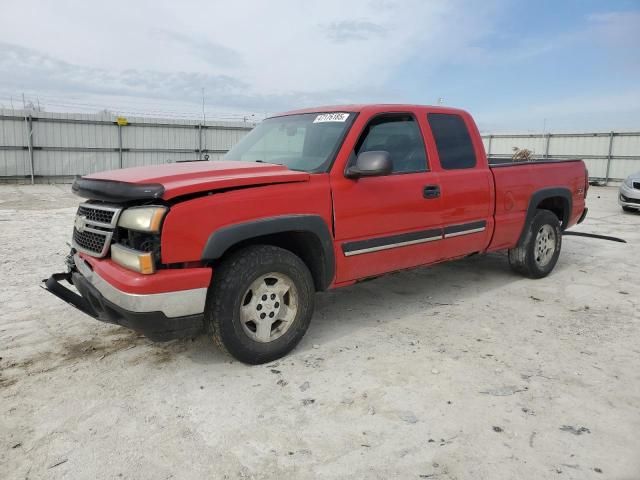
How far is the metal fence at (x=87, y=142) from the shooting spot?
16.5m

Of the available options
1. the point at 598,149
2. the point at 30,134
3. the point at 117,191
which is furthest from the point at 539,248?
the point at 598,149

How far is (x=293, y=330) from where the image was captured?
138 inches

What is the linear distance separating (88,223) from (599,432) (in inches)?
133

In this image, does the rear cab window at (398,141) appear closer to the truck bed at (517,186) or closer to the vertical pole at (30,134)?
the truck bed at (517,186)

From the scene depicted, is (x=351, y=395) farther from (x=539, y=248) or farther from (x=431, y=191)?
(x=539, y=248)

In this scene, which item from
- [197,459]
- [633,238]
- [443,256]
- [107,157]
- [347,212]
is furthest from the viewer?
[107,157]

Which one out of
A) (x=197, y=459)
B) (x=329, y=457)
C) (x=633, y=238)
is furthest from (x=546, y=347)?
(x=633, y=238)

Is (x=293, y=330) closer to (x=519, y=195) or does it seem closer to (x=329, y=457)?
(x=329, y=457)

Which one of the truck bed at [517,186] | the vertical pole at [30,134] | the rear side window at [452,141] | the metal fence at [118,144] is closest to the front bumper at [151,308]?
the rear side window at [452,141]

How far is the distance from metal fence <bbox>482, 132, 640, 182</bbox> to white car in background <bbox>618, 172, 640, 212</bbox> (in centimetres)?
913

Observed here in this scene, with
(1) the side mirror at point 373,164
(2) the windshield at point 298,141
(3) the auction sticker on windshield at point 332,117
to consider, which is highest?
(3) the auction sticker on windshield at point 332,117

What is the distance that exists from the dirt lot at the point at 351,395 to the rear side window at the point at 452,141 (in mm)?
1371

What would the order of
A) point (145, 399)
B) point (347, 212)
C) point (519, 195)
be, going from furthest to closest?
point (519, 195), point (347, 212), point (145, 399)

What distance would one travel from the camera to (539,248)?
5.61m
